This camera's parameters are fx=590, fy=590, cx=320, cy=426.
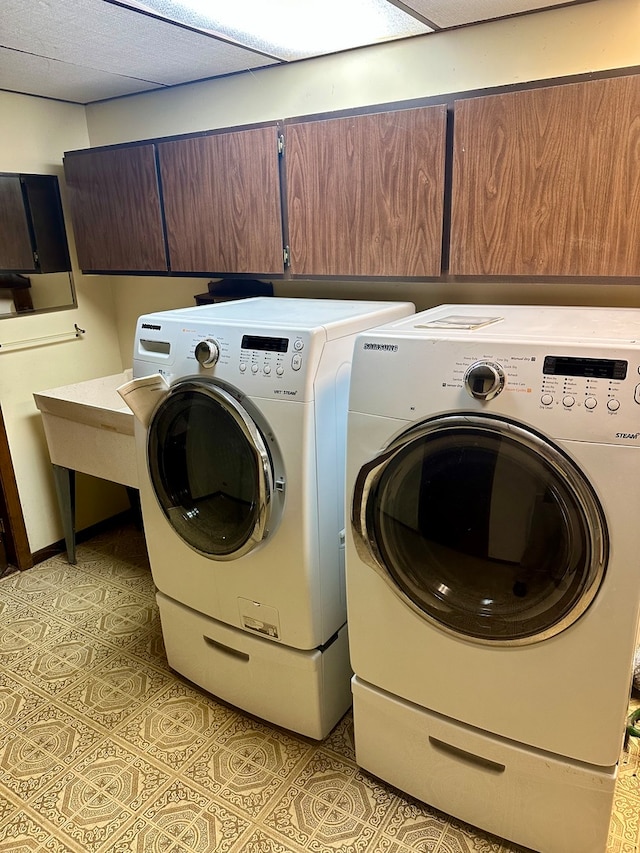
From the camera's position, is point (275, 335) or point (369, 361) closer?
point (369, 361)

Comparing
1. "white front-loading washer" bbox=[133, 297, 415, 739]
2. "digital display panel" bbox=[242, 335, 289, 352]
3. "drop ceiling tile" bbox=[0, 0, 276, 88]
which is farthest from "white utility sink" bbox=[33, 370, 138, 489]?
"drop ceiling tile" bbox=[0, 0, 276, 88]

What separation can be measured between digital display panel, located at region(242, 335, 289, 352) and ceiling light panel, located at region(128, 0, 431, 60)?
930 millimetres

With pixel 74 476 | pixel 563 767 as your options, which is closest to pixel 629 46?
pixel 563 767

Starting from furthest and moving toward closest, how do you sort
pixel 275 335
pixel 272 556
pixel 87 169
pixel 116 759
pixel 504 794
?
1. pixel 87 169
2. pixel 116 759
3. pixel 272 556
4. pixel 275 335
5. pixel 504 794

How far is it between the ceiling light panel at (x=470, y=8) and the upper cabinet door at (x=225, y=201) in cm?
58

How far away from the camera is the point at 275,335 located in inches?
61.8

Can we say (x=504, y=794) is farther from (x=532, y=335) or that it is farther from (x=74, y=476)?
(x=74, y=476)

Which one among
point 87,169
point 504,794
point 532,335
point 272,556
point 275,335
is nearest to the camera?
point 532,335

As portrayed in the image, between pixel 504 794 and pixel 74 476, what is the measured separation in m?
2.28

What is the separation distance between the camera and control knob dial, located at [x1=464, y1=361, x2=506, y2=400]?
1208 millimetres

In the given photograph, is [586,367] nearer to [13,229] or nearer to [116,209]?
[116,209]

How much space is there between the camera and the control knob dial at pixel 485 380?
121 cm

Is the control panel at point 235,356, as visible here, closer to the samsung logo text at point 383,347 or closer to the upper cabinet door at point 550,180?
the samsung logo text at point 383,347

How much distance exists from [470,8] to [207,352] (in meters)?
1.22
